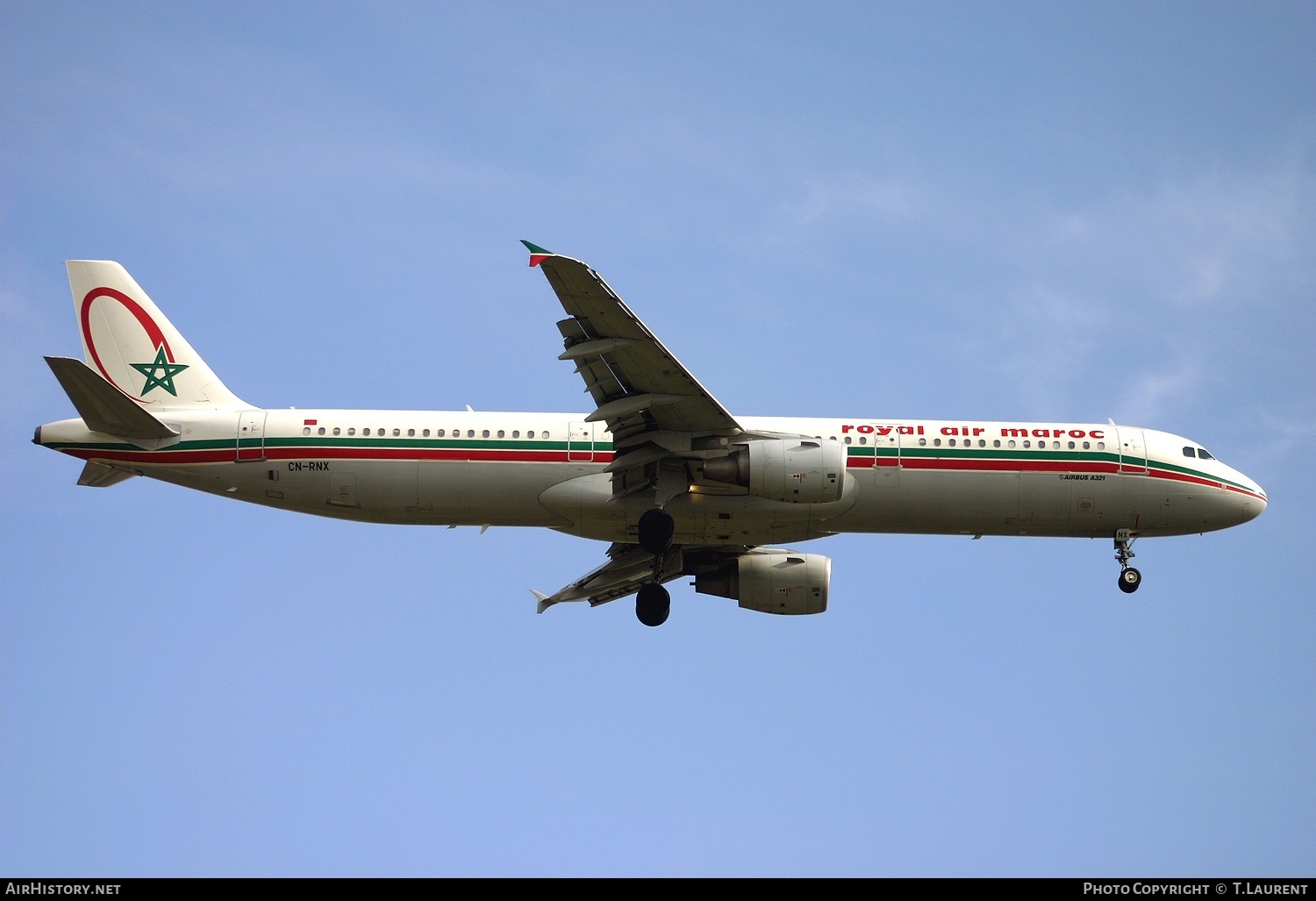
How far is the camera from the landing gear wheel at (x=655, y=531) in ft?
96.9

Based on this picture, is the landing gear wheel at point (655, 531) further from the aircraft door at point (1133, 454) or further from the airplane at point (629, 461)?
the aircraft door at point (1133, 454)

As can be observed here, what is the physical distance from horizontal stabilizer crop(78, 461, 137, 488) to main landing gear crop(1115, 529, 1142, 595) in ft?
76.7

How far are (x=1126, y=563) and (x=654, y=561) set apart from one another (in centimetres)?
1140

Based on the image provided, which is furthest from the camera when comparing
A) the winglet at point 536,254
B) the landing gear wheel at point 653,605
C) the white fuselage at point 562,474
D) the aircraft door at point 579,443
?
the landing gear wheel at point 653,605

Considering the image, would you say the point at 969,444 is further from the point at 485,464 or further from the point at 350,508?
the point at 350,508

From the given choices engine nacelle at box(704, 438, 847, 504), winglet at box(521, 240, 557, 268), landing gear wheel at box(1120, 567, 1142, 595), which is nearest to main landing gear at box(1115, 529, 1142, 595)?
landing gear wheel at box(1120, 567, 1142, 595)

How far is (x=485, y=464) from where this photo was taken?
1197 inches

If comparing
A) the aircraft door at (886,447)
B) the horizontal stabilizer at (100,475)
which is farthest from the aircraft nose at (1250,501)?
the horizontal stabilizer at (100,475)

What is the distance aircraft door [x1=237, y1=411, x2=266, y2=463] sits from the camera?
3059 cm

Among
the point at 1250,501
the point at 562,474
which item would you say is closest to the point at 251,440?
the point at 562,474

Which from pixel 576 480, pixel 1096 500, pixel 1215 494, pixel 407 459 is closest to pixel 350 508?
pixel 407 459

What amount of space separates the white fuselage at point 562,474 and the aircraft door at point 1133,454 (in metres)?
0.47
